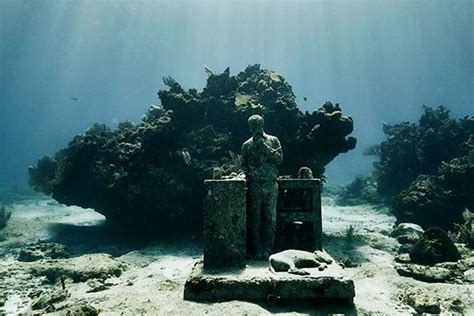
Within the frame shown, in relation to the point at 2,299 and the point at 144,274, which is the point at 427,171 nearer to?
the point at 144,274

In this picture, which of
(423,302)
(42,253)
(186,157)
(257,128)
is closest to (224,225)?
(257,128)

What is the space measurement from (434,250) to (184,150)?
11.2 m

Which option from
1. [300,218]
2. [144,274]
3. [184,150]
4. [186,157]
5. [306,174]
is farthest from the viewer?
[184,150]

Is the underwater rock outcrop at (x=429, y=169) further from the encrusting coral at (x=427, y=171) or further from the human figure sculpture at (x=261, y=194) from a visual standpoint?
the human figure sculpture at (x=261, y=194)

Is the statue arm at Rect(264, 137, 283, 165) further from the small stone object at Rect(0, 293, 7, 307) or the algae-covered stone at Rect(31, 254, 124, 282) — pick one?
the small stone object at Rect(0, 293, 7, 307)

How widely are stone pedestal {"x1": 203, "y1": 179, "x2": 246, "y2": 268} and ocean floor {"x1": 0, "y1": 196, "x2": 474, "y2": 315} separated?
3.83ft

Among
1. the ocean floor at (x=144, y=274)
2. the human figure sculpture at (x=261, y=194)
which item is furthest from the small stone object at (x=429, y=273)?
the human figure sculpture at (x=261, y=194)

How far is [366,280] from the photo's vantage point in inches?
360

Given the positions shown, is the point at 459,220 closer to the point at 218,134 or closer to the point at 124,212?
the point at 218,134

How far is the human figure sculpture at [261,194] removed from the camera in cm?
821

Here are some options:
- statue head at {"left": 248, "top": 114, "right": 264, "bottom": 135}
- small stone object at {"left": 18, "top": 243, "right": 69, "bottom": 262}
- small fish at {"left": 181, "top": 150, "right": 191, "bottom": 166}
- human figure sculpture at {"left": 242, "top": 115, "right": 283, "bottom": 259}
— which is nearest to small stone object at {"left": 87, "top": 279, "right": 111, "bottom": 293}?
human figure sculpture at {"left": 242, "top": 115, "right": 283, "bottom": 259}

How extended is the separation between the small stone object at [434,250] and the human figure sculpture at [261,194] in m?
5.58

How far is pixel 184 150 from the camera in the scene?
16703mm

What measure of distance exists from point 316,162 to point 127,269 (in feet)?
32.6
